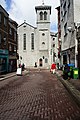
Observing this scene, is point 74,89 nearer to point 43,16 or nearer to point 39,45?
point 39,45

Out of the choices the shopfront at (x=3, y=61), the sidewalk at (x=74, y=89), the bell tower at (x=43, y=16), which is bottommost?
the sidewalk at (x=74, y=89)

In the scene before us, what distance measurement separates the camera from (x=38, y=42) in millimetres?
55250

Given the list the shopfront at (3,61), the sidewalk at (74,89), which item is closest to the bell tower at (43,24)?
the shopfront at (3,61)

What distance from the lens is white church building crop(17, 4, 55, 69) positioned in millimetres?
54812

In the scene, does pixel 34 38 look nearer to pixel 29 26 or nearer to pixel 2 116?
pixel 29 26

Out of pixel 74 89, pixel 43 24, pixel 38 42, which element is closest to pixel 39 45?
pixel 38 42

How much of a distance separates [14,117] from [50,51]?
1963 inches

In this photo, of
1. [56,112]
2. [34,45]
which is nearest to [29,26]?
[34,45]

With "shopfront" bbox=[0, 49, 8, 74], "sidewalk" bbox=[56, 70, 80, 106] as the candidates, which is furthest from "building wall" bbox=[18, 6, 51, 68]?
"sidewalk" bbox=[56, 70, 80, 106]

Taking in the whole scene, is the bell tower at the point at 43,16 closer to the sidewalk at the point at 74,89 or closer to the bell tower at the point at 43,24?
the bell tower at the point at 43,24

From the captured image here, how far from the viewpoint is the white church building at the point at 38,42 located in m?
54.8

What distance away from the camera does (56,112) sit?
6.23m

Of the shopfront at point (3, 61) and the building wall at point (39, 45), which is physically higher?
the building wall at point (39, 45)

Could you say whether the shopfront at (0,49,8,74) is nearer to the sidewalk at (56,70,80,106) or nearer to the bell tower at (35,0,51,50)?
the sidewalk at (56,70,80,106)
